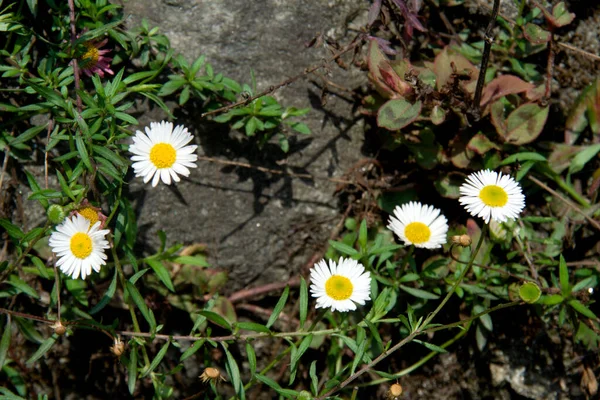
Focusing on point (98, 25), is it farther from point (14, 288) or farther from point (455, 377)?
point (455, 377)

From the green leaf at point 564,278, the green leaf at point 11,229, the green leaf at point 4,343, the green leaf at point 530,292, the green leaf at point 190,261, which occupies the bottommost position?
the green leaf at point 530,292

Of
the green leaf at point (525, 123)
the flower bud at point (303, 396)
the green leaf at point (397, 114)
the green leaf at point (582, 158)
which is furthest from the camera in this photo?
the green leaf at point (582, 158)

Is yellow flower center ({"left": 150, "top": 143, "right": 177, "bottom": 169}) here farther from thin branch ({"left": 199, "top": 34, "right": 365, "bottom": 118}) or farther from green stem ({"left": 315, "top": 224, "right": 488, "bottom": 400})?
green stem ({"left": 315, "top": 224, "right": 488, "bottom": 400})

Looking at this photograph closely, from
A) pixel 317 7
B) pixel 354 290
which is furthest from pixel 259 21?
pixel 354 290

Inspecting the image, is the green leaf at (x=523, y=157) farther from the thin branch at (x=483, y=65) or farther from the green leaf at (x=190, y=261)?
the green leaf at (x=190, y=261)

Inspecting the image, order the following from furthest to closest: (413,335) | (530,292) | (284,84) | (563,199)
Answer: (563,199), (284,84), (413,335), (530,292)

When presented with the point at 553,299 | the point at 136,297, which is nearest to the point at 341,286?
the point at 136,297

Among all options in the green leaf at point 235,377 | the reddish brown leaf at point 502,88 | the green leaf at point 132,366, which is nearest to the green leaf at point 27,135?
the green leaf at point 132,366

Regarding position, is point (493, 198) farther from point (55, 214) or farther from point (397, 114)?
point (55, 214)
